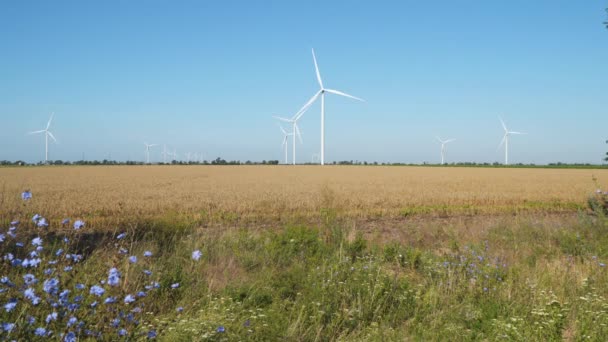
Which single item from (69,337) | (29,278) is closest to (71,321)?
(69,337)

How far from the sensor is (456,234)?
11.2 meters

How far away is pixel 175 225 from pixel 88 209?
7.88m

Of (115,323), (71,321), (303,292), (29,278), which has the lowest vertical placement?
(303,292)

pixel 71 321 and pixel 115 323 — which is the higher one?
pixel 71 321

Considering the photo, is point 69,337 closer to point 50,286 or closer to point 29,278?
point 50,286

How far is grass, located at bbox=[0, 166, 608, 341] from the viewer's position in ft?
12.8

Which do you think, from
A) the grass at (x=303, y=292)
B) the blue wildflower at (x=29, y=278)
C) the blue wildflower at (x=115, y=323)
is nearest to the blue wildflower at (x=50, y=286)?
the grass at (x=303, y=292)

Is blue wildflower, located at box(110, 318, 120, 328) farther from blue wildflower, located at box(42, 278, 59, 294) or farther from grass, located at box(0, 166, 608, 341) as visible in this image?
blue wildflower, located at box(42, 278, 59, 294)

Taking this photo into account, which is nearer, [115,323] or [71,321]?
Answer: [71,321]

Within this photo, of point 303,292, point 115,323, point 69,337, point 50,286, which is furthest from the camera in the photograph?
Result: point 303,292

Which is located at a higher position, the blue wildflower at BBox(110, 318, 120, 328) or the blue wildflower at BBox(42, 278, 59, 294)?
the blue wildflower at BBox(42, 278, 59, 294)

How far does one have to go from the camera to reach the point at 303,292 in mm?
5855

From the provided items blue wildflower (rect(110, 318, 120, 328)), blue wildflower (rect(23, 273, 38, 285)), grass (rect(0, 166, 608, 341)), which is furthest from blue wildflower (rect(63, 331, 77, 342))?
blue wildflower (rect(23, 273, 38, 285))

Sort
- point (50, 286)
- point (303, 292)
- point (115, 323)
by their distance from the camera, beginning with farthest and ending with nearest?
point (303, 292) < point (115, 323) < point (50, 286)
